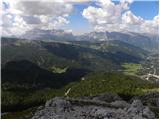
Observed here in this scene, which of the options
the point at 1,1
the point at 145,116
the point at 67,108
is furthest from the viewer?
the point at 67,108

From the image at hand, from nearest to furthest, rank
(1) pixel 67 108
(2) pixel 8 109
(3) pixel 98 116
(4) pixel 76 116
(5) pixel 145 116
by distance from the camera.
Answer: (3) pixel 98 116 < (4) pixel 76 116 < (5) pixel 145 116 < (1) pixel 67 108 < (2) pixel 8 109

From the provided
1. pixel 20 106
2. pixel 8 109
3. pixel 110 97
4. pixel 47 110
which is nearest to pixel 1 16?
pixel 47 110

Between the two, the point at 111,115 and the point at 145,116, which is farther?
the point at 145,116

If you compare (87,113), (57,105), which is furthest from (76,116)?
(57,105)

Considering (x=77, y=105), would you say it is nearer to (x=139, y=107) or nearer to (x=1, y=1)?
(x=139, y=107)

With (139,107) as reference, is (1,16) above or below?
above

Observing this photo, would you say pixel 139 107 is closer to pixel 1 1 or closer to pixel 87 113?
pixel 87 113

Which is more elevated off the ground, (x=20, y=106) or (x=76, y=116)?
(x=76, y=116)

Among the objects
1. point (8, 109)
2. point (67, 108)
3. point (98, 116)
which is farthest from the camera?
point (8, 109)

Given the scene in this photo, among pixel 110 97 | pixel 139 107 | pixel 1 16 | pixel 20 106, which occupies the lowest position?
pixel 20 106
